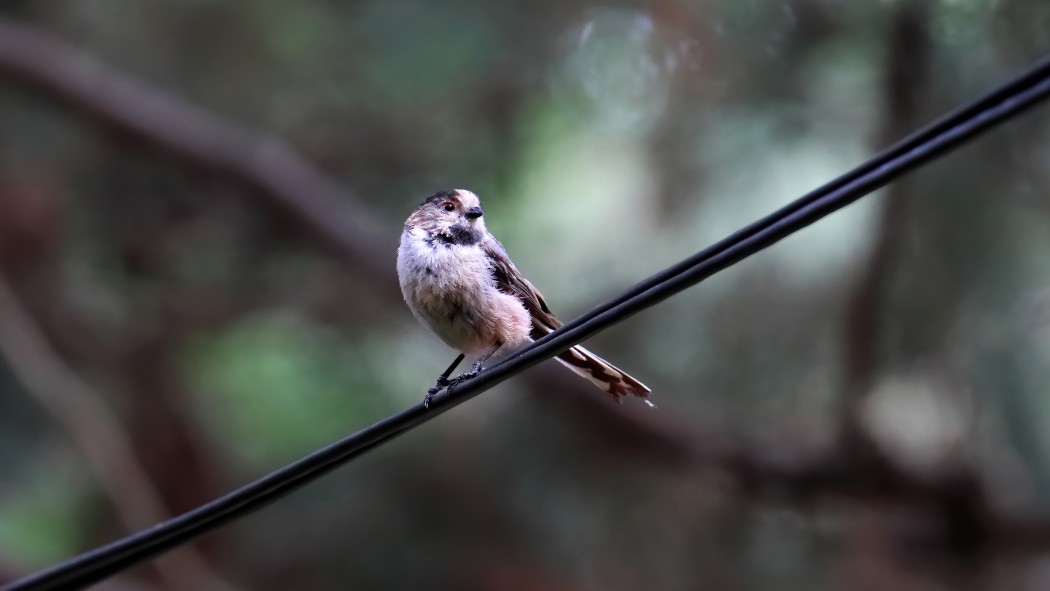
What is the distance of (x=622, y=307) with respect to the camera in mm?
2838

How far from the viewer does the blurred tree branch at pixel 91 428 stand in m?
7.36

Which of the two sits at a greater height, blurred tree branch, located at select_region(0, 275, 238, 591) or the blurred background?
the blurred background

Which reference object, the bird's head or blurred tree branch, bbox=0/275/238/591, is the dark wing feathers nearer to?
the bird's head

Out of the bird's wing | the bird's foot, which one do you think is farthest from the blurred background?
the bird's foot

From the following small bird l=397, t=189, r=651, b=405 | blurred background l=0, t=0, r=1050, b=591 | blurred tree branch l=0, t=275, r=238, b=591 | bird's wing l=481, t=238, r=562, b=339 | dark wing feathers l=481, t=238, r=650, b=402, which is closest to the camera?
dark wing feathers l=481, t=238, r=650, b=402

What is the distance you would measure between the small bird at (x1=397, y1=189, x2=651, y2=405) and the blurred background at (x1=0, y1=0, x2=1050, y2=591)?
2529 millimetres

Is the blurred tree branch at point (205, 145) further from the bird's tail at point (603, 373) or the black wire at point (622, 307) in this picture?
the black wire at point (622, 307)

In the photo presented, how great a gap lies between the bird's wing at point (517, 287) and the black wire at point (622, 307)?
1.33 m

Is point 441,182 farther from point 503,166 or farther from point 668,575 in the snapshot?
point 668,575

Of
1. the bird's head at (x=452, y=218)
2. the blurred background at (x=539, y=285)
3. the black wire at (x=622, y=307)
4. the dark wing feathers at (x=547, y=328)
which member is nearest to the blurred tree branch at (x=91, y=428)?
the blurred background at (x=539, y=285)

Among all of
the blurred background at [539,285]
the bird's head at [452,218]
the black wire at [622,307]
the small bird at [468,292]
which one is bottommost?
the black wire at [622,307]

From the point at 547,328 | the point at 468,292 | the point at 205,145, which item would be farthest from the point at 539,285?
the point at 468,292

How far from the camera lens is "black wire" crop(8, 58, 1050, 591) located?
2.29 meters

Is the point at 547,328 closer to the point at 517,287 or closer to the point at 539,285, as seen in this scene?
the point at 517,287
